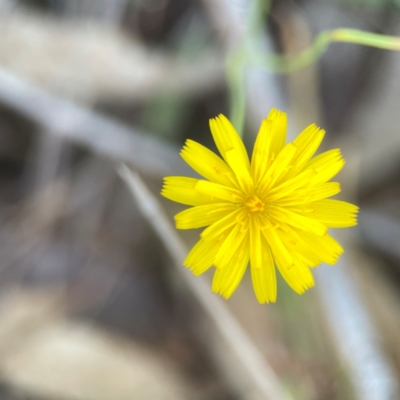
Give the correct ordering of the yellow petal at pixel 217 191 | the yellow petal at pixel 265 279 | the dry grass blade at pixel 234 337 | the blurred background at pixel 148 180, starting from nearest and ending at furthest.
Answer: the yellow petal at pixel 217 191, the yellow petal at pixel 265 279, the dry grass blade at pixel 234 337, the blurred background at pixel 148 180

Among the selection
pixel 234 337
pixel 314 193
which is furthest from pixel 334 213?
pixel 234 337

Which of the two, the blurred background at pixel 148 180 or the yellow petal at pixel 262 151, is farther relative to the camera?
the blurred background at pixel 148 180

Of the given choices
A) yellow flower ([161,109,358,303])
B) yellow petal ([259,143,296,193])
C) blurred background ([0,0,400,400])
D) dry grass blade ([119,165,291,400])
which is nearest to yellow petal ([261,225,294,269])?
yellow flower ([161,109,358,303])

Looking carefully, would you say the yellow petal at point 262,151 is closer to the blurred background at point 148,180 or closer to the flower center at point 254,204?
the flower center at point 254,204

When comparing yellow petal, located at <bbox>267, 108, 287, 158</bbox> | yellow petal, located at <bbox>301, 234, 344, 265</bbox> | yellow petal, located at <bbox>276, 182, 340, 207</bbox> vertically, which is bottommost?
yellow petal, located at <bbox>301, 234, 344, 265</bbox>

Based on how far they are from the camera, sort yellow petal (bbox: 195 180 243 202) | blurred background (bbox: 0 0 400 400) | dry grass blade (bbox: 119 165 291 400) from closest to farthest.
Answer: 1. yellow petal (bbox: 195 180 243 202)
2. dry grass blade (bbox: 119 165 291 400)
3. blurred background (bbox: 0 0 400 400)

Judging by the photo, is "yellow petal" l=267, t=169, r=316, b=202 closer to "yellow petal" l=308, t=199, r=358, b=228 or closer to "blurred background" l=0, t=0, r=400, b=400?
"yellow petal" l=308, t=199, r=358, b=228

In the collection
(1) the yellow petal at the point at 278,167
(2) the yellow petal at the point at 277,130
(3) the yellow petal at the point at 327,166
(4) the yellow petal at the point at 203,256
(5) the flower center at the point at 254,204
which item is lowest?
(4) the yellow petal at the point at 203,256

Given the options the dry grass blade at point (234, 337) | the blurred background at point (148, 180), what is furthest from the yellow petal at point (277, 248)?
the blurred background at point (148, 180)
